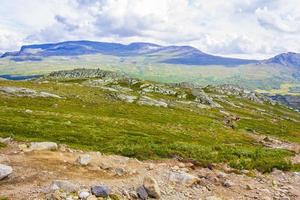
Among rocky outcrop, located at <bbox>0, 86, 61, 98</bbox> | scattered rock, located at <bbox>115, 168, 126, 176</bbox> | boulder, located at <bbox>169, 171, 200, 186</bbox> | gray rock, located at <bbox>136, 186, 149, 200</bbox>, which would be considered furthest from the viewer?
rocky outcrop, located at <bbox>0, 86, 61, 98</bbox>

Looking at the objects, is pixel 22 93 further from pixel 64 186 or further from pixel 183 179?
pixel 64 186

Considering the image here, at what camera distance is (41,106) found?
246 feet

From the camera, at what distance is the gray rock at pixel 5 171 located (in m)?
24.9

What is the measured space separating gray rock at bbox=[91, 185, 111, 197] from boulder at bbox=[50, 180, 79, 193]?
1158 millimetres

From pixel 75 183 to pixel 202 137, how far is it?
42.2m

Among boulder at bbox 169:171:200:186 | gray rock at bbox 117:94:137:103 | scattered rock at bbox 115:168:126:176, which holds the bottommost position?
gray rock at bbox 117:94:137:103

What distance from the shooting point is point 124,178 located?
91.2 ft

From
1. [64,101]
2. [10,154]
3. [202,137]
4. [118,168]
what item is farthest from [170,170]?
[64,101]

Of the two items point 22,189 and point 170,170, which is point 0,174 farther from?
point 170,170

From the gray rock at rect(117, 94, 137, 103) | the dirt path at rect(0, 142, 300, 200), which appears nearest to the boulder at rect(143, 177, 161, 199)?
the dirt path at rect(0, 142, 300, 200)

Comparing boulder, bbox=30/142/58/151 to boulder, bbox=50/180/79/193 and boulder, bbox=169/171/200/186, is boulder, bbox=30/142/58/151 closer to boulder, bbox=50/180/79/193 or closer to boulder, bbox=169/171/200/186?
boulder, bbox=50/180/79/193

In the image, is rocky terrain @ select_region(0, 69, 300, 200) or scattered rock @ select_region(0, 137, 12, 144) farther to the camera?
scattered rock @ select_region(0, 137, 12, 144)

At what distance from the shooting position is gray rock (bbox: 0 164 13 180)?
24.9 meters

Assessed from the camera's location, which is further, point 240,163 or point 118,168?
point 240,163
